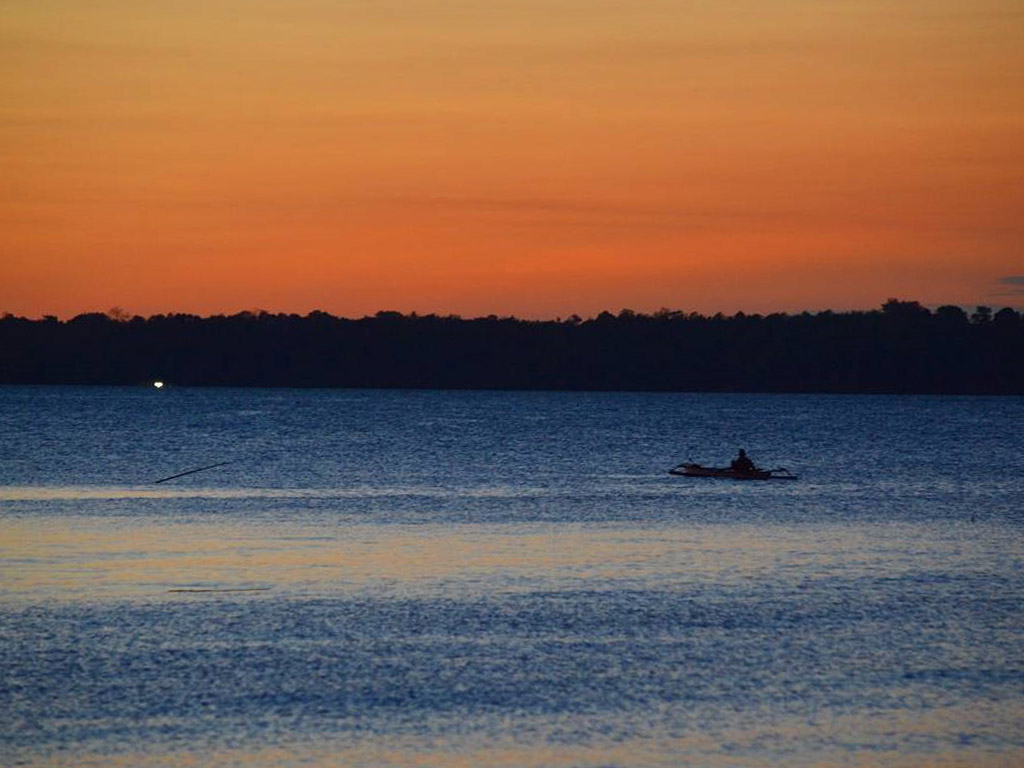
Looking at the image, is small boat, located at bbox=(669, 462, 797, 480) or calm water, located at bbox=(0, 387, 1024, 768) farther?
small boat, located at bbox=(669, 462, 797, 480)

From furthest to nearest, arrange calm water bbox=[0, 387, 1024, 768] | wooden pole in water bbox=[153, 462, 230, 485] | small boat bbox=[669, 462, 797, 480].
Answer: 1. small boat bbox=[669, 462, 797, 480]
2. wooden pole in water bbox=[153, 462, 230, 485]
3. calm water bbox=[0, 387, 1024, 768]

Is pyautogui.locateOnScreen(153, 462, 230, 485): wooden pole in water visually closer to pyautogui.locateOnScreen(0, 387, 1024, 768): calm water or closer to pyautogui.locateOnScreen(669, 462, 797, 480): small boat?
A: pyautogui.locateOnScreen(0, 387, 1024, 768): calm water

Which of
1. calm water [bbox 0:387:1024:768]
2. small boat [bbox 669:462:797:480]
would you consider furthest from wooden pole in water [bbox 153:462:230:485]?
small boat [bbox 669:462:797:480]

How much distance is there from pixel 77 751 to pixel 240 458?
8115 centimetres

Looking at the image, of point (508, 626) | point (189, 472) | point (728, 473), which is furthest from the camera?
point (189, 472)

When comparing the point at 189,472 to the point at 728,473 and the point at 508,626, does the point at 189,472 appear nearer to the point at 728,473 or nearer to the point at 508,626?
the point at 728,473

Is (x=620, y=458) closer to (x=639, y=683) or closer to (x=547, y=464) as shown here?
(x=547, y=464)

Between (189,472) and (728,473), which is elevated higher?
(728,473)

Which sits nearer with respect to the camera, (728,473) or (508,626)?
(508,626)

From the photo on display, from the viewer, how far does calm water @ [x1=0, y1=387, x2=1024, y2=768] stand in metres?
23.7

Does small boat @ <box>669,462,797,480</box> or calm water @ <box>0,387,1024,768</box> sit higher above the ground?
small boat @ <box>669,462,797,480</box>

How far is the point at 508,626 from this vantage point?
33.0 m

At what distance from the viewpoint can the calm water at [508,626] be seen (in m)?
23.7

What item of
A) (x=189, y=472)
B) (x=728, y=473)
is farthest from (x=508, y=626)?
(x=189, y=472)
